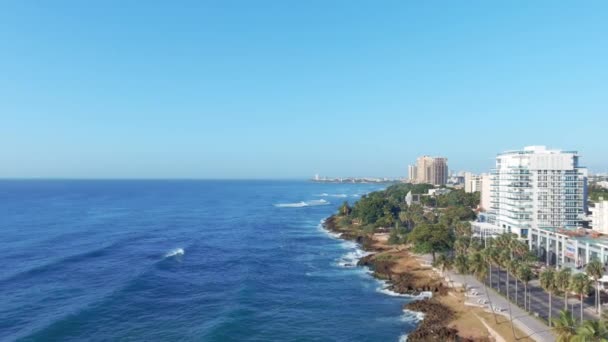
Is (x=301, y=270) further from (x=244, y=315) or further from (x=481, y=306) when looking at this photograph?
(x=481, y=306)

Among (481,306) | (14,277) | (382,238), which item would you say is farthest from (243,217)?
(481,306)

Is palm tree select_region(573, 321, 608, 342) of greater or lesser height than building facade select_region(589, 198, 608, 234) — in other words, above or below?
below

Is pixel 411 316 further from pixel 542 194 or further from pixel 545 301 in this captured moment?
pixel 542 194

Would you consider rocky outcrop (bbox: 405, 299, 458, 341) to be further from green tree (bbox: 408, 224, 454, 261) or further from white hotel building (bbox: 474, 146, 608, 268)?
white hotel building (bbox: 474, 146, 608, 268)

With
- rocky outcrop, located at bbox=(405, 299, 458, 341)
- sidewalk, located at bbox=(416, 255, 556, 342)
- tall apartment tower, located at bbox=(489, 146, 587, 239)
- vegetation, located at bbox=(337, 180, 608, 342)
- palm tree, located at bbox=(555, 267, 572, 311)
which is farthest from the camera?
tall apartment tower, located at bbox=(489, 146, 587, 239)

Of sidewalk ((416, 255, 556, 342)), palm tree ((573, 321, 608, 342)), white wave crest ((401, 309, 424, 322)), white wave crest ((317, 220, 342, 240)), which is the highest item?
palm tree ((573, 321, 608, 342))

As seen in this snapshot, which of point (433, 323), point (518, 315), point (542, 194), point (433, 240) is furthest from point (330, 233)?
point (518, 315)

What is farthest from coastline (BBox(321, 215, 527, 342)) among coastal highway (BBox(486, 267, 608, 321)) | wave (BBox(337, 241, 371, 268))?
coastal highway (BBox(486, 267, 608, 321))
